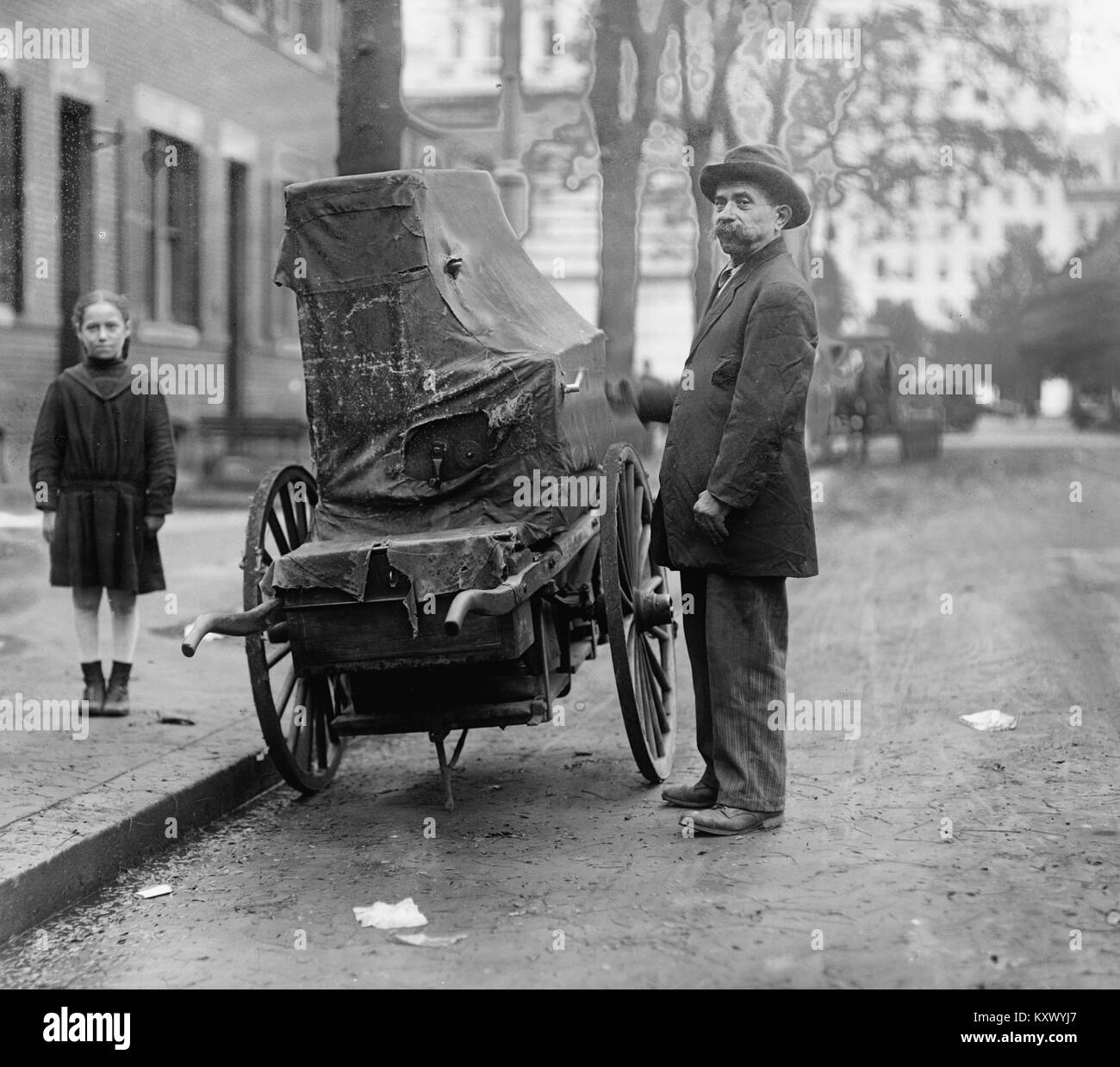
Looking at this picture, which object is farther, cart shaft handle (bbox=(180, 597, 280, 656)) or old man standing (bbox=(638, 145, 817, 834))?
old man standing (bbox=(638, 145, 817, 834))

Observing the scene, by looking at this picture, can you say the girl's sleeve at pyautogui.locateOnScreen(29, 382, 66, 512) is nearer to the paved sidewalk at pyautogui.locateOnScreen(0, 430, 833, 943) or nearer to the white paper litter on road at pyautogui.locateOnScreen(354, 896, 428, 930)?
the paved sidewalk at pyautogui.locateOnScreen(0, 430, 833, 943)

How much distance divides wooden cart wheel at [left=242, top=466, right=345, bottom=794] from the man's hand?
1378 millimetres

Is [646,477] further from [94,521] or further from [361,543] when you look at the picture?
[94,521]

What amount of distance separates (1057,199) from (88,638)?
1925 cm

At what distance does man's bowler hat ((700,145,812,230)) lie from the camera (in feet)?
16.9

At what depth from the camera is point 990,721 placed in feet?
22.0

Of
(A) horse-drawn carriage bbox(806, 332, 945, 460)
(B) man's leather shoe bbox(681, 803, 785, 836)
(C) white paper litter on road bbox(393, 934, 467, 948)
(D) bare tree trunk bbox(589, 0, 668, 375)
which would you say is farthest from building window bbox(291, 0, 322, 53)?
(C) white paper litter on road bbox(393, 934, 467, 948)

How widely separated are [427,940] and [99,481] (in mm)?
3464

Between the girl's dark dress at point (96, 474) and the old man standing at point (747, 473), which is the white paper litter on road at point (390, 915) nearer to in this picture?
the old man standing at point (747, 473)

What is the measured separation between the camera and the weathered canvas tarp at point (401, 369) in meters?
5.29

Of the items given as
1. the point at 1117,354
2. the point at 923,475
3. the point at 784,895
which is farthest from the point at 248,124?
the point at 1117,354

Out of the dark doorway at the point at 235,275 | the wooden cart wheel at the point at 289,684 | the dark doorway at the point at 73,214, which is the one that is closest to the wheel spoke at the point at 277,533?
the wooden cart wheel at the point at 289,684

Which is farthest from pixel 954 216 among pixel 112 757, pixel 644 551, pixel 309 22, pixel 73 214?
pixel 112 757

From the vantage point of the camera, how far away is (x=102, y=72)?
1645 cm
